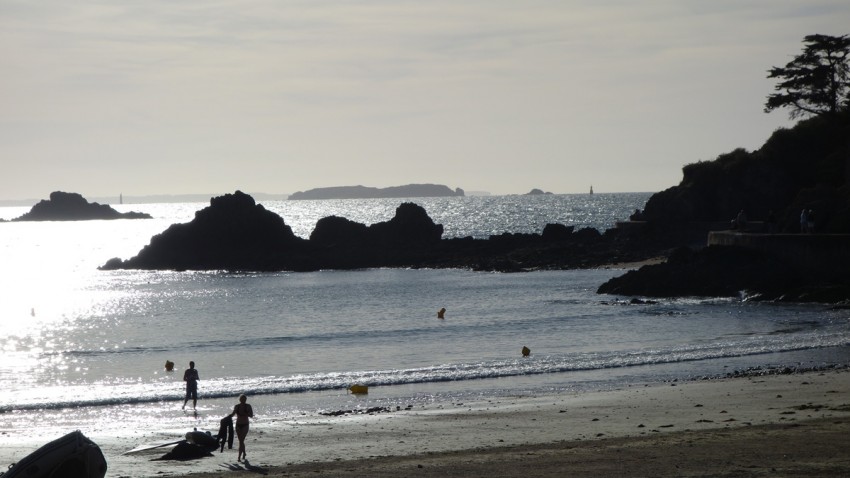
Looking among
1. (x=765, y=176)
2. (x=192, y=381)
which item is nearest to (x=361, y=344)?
(x=192, y=381)

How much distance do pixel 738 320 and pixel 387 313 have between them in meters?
17.4

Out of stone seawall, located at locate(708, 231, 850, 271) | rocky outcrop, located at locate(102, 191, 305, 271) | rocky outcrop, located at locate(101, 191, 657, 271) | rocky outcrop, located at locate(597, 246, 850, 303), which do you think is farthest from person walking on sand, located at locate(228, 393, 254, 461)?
rocky outcrop, located at locate(102, 191, 305, 271)

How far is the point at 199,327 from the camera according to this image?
48.2 m

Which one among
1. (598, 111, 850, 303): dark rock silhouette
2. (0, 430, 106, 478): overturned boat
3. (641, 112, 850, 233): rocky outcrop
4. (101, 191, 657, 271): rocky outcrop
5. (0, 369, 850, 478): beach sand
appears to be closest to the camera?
(0, 430, 106, 478): overturned boat

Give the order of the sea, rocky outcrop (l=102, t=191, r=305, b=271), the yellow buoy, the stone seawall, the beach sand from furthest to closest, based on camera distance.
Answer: rocky outcrop (l=102, t=191, r=305, b=271) < the stone seawall < the yellow buoy < the sea < the beach sand

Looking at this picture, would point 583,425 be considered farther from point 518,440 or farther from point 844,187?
point 844,187

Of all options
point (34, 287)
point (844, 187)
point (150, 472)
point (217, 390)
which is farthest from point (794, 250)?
point (34, 287)

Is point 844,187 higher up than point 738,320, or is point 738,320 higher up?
point 844,187

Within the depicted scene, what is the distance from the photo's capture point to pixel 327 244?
83.0 meters

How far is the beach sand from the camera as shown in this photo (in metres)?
16.7

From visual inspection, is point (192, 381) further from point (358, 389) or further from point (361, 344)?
point (361, 344)

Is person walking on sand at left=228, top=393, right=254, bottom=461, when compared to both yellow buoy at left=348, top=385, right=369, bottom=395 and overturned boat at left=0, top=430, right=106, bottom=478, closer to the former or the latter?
overturned boat at left=0, top=430, right=106, bottom=478

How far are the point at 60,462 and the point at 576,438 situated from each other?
9.94 meters

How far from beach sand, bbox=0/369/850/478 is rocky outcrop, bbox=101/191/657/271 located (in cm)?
4979
